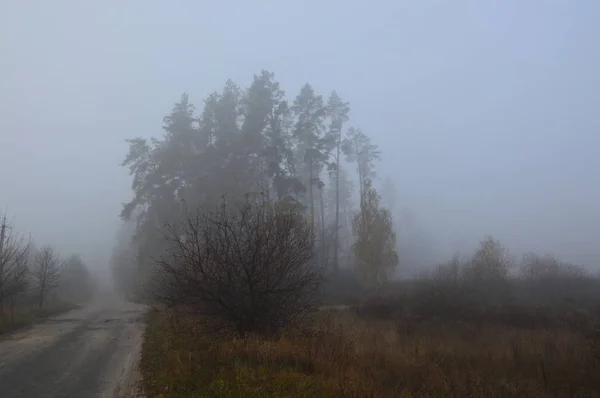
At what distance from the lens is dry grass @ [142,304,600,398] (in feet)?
28.4

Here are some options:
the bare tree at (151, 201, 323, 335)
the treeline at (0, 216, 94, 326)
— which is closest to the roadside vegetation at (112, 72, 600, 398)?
the bare tree at (151, 201, 323, 335)

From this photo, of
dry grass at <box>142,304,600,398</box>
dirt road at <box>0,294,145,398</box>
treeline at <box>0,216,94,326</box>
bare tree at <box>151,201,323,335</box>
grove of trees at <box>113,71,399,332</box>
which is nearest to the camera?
dry grass at <box>142,304,600,398</box>

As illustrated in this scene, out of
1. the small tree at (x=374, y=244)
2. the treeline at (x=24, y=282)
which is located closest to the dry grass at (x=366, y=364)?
the treeline at (x=24, y=282)

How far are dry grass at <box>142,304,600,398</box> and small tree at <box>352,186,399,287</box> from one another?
68.7 feet

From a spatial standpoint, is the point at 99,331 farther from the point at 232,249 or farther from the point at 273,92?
the point at 273,92

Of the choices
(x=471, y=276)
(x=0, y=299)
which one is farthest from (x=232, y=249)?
(x=471, y=276)

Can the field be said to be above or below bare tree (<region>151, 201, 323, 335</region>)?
below

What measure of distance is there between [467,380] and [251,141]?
90.2 feet

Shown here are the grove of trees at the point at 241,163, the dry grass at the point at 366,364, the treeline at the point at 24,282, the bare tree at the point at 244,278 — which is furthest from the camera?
the grove of trees at the point at 241,163

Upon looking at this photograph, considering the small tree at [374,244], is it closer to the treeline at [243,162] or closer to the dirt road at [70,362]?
the treeline at [243,162]

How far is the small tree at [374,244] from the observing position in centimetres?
4056

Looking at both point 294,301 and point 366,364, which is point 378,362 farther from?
point 294,301

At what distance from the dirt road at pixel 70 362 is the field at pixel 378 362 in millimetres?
676

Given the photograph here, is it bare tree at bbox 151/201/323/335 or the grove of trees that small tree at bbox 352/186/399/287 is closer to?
the grove of trees
